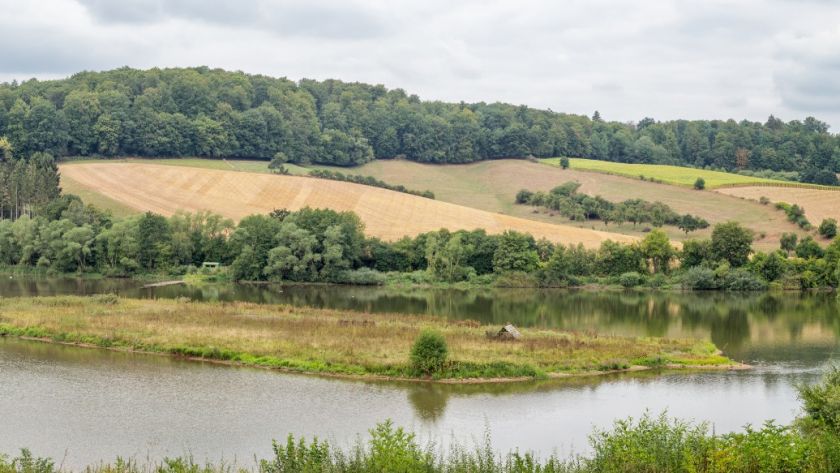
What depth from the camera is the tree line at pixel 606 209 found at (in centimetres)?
10906

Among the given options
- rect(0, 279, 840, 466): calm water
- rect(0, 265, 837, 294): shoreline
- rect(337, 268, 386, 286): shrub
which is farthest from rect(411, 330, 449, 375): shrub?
rect(337, 268, 386, 286): shrub

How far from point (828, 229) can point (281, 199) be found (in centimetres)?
6272

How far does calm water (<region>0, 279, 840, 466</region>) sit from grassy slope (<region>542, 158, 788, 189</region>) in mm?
78051

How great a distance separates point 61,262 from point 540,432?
71596 millimetres

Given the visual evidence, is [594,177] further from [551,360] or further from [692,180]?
[551,360]

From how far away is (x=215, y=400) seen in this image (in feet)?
113

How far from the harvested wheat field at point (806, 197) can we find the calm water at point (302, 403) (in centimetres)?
5719

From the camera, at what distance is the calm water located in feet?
96.0

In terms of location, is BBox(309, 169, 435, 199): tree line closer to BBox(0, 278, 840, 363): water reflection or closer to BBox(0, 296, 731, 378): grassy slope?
BBox(0, 278, 840, 363): water reflection

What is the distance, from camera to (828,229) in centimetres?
9931

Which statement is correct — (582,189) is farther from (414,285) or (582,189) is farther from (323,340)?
(323,340)

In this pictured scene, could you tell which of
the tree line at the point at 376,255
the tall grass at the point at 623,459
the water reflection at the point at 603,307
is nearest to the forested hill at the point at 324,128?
the tree line at the point at 376,255

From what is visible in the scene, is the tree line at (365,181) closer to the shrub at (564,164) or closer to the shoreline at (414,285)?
the shrub at (564,164)

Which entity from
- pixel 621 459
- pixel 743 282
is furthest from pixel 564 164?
pixel 621 459
